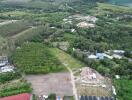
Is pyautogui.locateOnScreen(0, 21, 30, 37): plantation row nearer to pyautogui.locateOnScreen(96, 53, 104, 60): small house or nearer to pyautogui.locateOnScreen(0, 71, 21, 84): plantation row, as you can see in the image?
pyautogui.locateOnScreen(0, 71, 21, 84): plantation row

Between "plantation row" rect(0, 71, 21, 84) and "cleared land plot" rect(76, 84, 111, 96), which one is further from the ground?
"plantation row" rect(0, 71, 21, 84)

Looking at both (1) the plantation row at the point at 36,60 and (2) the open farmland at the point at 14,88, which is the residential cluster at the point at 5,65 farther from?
(2) the open farmland at the point at 14,88

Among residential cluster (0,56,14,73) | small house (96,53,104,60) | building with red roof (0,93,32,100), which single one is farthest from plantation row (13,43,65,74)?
small house (96,53,104,60)

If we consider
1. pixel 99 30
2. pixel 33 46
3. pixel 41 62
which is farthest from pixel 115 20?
pixel 41 62

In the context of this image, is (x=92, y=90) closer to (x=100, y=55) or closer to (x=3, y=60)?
(x=100, y=55)

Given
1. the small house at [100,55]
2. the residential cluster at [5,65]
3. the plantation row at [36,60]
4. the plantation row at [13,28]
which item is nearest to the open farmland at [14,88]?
the plantation row at [36,60]

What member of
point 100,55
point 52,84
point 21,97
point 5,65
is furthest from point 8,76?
point 100,55
